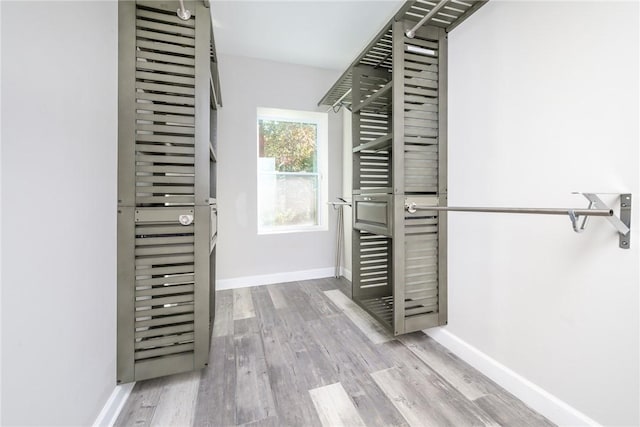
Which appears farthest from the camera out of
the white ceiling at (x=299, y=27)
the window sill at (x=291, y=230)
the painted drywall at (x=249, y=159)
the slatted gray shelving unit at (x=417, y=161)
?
the window sill at (x=291, y=230)

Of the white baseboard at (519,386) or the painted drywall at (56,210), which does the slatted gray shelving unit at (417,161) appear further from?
the painted drywall at (56,210)

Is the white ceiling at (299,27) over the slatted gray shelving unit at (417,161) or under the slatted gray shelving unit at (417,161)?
over

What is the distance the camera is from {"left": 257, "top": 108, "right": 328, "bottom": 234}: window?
124 inches

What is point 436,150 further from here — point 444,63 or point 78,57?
point 78,57

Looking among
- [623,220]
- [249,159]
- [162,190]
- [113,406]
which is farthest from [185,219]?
[623,220]

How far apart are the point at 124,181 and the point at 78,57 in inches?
21.1

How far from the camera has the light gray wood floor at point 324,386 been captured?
1.21m

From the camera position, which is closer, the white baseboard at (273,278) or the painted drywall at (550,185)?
the painted drywall at (550,185)

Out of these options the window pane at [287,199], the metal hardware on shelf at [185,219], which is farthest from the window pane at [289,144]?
the metal hardware on shelf at [185,219]

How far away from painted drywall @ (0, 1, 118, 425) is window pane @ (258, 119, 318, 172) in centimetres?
193

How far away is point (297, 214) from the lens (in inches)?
130

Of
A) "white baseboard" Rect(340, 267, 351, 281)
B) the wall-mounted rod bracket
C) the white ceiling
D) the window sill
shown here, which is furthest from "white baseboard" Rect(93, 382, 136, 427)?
the white ceiling

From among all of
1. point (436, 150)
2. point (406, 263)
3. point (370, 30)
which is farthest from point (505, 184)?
point (370, 30)

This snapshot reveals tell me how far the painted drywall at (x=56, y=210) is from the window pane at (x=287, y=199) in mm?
1970
